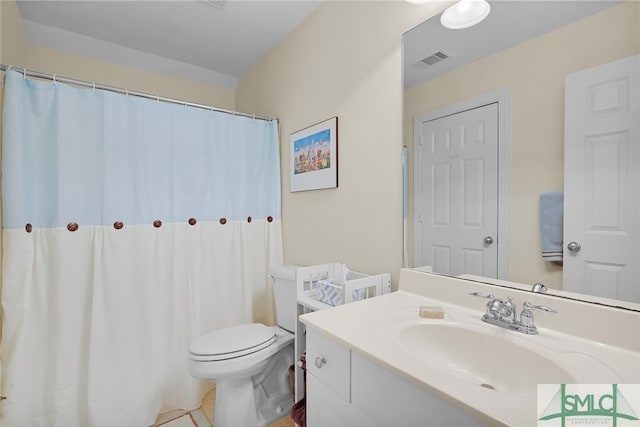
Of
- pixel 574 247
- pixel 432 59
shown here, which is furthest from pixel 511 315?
pixel 432 59

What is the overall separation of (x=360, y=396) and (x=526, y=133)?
96cm

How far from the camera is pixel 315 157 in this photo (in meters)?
1.84

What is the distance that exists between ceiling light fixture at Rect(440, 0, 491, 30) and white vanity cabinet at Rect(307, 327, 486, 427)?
4.10 feet

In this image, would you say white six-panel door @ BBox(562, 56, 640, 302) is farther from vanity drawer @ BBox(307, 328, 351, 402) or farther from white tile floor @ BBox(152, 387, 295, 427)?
white tile floor @ BBox(152, 387, 295, 427)

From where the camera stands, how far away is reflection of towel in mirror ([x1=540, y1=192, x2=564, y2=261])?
0.89 meters

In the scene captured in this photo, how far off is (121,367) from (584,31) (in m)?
2.44

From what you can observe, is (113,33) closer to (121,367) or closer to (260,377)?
(121,367)

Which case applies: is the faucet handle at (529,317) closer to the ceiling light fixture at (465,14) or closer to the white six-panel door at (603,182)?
the white six-panel door at (603,182)

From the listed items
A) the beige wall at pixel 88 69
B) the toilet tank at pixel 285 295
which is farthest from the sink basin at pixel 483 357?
the beige wall at pixel 88 69

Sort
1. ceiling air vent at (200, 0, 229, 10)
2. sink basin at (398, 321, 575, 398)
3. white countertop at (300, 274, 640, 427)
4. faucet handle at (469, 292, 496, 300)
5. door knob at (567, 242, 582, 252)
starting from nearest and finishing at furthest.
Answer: white countertop at (300, 274, 640, 427) < sink basin at (398, 321, 575, 398) < door knob at (567, 242, 582, 252) < faucet handle at (469, 292, 496, 300) < ceiling air vent at (200, 0, 229, 10)

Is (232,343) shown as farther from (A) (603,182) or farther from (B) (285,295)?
(A) (603,182)

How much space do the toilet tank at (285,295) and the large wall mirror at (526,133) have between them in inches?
28.7

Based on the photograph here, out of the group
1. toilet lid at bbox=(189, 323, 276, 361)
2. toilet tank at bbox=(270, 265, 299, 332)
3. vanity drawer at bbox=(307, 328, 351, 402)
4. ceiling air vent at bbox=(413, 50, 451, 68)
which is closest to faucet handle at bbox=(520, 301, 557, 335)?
vanity drawer at bbox=(307, 328, 351, 402)

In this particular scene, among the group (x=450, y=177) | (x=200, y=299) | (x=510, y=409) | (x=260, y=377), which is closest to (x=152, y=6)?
(x=200, y=299)
